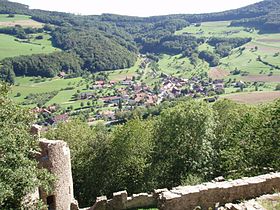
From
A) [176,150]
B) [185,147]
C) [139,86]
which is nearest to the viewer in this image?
[185,147]

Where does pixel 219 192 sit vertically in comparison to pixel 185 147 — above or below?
above

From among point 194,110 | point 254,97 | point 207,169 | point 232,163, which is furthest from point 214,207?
point 254,97

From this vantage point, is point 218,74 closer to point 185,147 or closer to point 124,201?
point 185,147

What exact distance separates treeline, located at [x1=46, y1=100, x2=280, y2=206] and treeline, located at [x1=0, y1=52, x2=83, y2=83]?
134m

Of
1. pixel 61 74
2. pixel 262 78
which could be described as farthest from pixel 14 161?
pixel 61 74

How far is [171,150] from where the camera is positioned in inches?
1479

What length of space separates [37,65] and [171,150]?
157 m

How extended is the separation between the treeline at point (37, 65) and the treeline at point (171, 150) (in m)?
134

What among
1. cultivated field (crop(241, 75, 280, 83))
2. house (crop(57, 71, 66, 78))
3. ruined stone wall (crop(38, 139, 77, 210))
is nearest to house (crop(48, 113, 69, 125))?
house (crop(57, 71, 66, 78))

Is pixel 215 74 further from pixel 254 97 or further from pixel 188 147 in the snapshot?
pixel 188 147

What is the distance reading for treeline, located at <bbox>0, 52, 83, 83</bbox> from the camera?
6905 inches

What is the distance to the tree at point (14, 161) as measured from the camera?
722 inches

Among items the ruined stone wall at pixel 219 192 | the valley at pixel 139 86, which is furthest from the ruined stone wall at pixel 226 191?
the valley at pixel 139 86

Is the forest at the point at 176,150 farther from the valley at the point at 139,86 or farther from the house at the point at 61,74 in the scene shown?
the house at the point at 61,74
